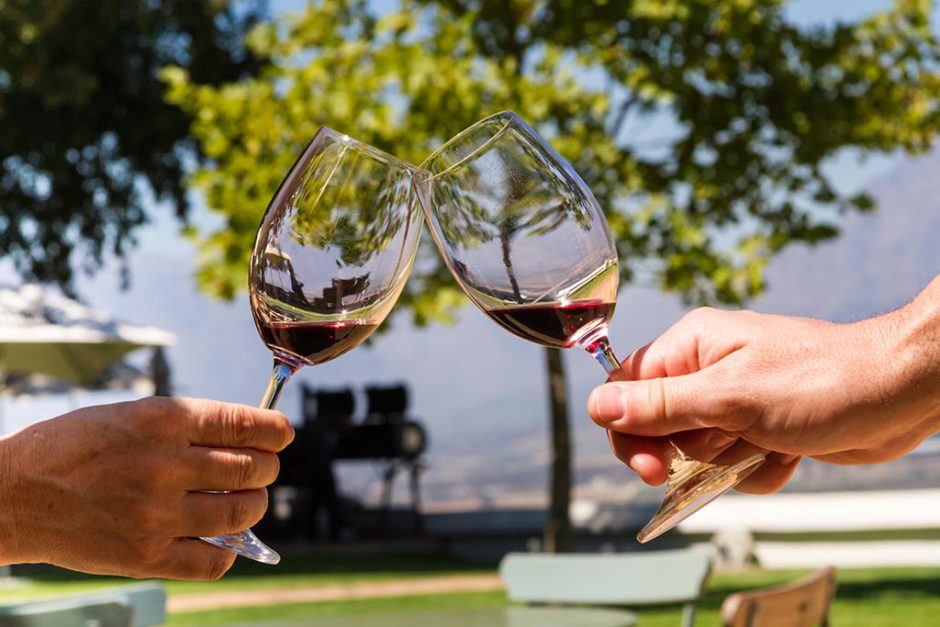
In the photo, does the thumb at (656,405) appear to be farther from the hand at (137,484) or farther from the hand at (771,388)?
the hand at (137,484)

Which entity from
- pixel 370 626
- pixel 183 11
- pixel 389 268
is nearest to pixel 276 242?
pixel 389 268

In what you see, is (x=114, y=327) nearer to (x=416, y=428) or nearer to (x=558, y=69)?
(x=416, y=428)

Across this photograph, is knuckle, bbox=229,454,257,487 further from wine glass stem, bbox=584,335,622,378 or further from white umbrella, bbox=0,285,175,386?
white umbrella, bbox=0,285,175,386

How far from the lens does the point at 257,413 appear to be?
114cm

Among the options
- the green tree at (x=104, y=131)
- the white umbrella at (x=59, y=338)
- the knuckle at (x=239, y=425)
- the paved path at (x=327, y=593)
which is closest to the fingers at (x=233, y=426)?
the knuckle at (x=239, y=425)

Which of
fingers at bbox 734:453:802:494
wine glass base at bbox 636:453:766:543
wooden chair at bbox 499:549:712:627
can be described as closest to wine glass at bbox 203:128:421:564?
wine glass base at bbox 636:453:766:543

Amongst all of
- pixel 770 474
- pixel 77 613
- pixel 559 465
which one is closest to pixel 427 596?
pixel 559 465

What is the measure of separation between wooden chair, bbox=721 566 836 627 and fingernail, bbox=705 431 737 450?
1.67m

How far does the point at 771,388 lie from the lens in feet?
3.61

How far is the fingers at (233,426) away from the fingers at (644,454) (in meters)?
0.34

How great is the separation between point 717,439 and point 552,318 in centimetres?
21

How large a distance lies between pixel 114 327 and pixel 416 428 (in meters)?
4.75

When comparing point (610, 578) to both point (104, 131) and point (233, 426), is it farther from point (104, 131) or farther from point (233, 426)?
point (104, 131)

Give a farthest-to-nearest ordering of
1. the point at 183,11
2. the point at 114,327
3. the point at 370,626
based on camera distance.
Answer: the point at 183,11 → the point at 114,327 → the point at 370,626
